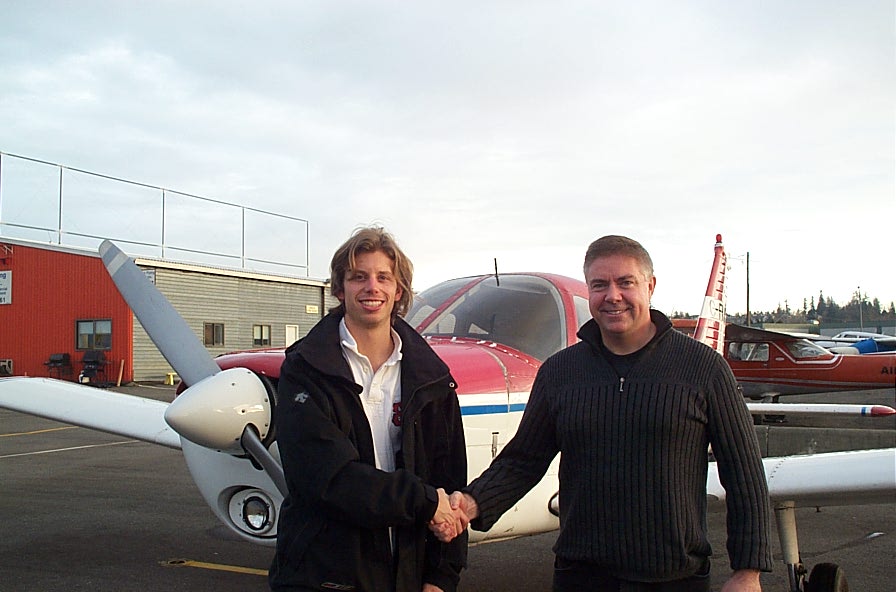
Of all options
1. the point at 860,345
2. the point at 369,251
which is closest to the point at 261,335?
the point at 860,345

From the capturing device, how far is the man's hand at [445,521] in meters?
2.10

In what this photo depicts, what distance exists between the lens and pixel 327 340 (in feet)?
7.20

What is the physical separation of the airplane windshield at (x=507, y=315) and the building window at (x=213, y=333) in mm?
22711

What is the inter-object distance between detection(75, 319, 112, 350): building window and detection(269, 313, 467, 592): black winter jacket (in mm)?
24550

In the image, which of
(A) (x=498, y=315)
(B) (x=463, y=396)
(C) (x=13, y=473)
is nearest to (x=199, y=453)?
(B) (x=463, y=396)

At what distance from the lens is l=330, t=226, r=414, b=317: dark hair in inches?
89.8

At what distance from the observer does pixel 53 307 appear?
25.4 metres

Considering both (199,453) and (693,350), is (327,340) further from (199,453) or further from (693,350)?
(199,453)

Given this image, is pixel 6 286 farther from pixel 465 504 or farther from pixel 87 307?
pixel 465 504

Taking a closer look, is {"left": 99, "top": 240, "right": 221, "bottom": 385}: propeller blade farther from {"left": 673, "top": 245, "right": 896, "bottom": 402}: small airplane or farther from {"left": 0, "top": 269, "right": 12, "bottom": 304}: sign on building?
{"left": 0, "top": 269, "right": 12, "bottom": 304}: sign on building

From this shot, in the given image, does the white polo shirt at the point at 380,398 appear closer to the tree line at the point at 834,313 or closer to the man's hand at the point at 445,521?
the man's hand at the point at 445,521

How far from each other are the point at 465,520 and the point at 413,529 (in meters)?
0.17

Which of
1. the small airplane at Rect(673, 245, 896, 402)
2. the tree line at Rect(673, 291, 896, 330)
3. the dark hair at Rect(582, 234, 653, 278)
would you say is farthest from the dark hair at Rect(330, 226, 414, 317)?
the tree line at Rect(673, 291, 896, 330)

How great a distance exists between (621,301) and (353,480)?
874mm
